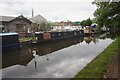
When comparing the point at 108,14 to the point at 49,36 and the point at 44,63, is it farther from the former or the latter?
the point at 49,36

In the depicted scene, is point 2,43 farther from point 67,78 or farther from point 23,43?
point 67,78

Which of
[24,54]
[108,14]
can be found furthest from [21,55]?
[108,14]

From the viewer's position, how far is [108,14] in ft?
29.9

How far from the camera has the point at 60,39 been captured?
33.1 m

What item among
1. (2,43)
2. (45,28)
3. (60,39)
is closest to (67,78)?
(2,43)

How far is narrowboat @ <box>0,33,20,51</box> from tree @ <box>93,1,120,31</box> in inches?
495

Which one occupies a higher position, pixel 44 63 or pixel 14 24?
pixel 14 24

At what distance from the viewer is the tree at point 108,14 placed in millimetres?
8755

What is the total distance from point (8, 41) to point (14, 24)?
1995cm

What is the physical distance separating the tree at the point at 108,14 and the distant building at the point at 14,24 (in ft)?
97.4

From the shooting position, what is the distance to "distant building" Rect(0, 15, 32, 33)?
38.3 m

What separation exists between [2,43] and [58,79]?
12.5m

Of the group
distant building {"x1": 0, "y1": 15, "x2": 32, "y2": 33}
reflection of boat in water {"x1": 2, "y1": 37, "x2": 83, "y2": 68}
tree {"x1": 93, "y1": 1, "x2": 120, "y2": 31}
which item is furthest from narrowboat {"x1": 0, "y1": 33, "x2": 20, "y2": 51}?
distant building {"x1": 0, "y1": 15, "x2": 32, "y2": 33}

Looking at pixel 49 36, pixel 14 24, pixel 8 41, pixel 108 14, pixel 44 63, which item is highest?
pixel 14 24
